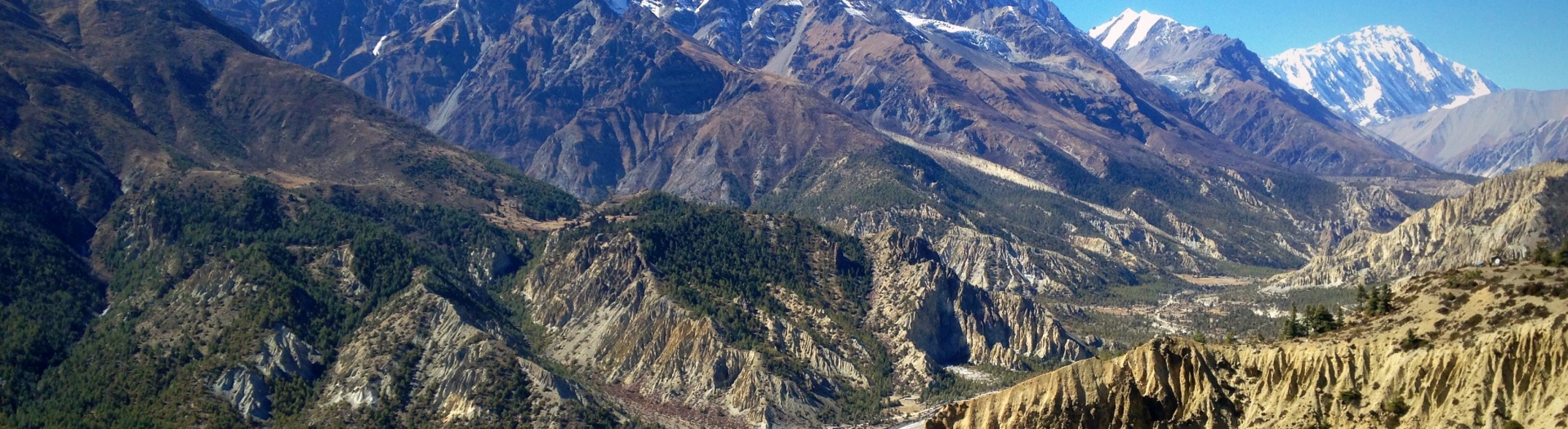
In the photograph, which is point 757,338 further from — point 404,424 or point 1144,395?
point 1144,395

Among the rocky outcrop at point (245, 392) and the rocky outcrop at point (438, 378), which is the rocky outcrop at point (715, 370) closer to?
the rocky outcrop at point (438, 378)

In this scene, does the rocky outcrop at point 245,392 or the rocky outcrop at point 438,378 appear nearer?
the rocky outcrop at point 245,392

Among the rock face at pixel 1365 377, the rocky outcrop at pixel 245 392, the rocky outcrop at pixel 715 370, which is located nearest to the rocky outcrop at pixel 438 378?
the rocky outcrop at pixel 245 392

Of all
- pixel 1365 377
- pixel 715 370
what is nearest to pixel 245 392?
pixel 715 370

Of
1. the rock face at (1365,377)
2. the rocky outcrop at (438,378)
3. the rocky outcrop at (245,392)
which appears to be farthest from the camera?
the rocky outcrop at (438,378)

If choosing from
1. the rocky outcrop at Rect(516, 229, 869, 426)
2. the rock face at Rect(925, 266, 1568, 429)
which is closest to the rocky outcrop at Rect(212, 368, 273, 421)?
the rocky outcrop at Rect(516, 229, 869, 426)

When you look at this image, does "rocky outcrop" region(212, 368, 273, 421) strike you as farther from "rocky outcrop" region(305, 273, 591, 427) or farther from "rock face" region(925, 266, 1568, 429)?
"rock face" region(925, 266, 1568, 429)

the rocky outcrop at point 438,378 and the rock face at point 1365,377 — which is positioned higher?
the rock face at point 1365,377

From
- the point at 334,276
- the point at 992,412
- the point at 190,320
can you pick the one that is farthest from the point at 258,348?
the point at 992,412

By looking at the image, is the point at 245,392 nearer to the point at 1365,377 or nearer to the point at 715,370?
the point at 715,370
